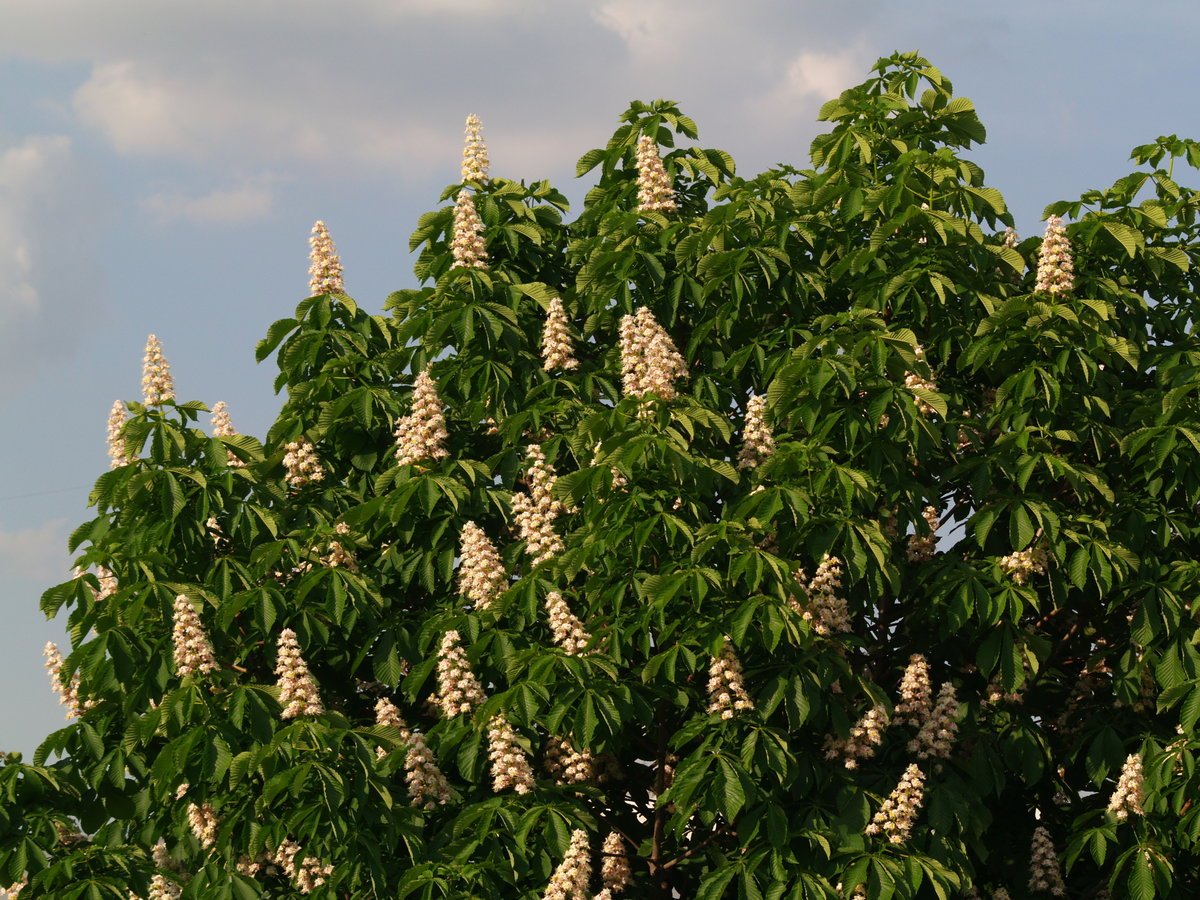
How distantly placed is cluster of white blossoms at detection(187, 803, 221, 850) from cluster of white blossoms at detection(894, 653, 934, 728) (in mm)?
5009

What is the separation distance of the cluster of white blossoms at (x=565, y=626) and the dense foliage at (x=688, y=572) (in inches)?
1.4

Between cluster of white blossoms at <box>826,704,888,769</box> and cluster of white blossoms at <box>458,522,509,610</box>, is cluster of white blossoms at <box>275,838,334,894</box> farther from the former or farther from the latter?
cluster of white blossoms at <box>826,704,888,769</box>

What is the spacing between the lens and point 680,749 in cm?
1395

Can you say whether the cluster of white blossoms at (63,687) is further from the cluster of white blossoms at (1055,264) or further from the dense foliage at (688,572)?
the cluster of white blossoms at (1055,264)

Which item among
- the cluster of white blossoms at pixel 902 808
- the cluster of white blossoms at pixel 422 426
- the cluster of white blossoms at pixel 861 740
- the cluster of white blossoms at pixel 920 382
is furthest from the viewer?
the cluster of white blossoms at pixel 422 426

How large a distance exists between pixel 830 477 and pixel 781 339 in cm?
199

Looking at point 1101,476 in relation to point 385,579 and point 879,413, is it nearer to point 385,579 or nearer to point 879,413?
Result: point 879,413

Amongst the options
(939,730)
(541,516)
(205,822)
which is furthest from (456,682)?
(939,730)

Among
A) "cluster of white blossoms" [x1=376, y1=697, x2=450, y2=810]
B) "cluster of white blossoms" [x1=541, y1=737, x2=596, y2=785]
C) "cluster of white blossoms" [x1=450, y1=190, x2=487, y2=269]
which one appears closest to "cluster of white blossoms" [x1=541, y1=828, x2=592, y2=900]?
"cluster of white blossoms" [x1=541, y1=737, x2=596, y2=785]

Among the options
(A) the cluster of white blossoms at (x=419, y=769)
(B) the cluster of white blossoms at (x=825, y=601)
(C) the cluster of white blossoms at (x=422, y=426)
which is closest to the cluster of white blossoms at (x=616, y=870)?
(A) the cluster of white blossoms at (x=419, y=769)

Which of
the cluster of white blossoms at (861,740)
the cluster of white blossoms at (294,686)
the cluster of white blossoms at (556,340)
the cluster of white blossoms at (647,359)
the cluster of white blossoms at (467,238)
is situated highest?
the cluster of white blossoms at (467,238)

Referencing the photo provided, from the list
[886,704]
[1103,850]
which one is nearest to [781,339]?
[886,704]

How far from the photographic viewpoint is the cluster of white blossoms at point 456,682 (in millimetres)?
13125

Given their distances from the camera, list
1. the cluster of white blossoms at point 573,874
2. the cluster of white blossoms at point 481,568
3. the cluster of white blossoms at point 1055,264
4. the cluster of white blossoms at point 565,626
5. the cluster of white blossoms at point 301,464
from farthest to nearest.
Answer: the cluster of white blossoms at point 301,464 < the cluster of white blossoms at point 1055,264 < the cluster of white blossoms at point 481,568 < the cluster of white blossoms at point 565,626 < the cluster of white blossoms at point 573,874
